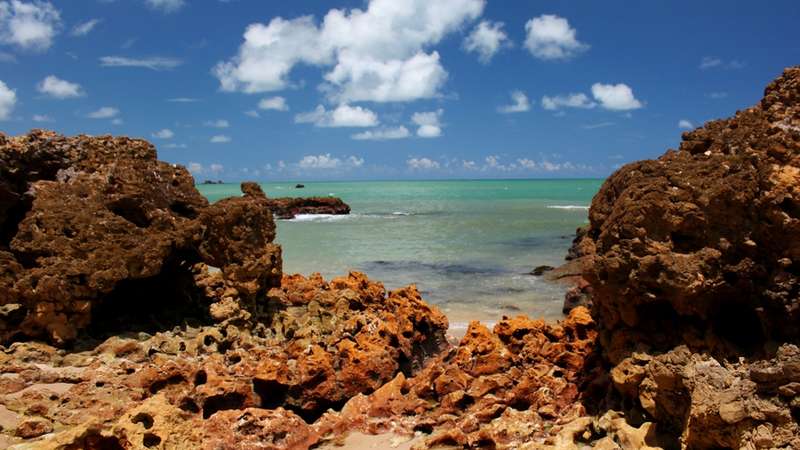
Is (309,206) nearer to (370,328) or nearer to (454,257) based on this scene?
(454,257)

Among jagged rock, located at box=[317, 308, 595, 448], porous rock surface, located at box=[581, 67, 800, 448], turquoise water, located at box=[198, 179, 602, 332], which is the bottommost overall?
turquoise water, located at box=[198, 179, 602, 332]

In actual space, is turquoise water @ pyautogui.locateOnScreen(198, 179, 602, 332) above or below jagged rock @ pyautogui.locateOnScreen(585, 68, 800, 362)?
below

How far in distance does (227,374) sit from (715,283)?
5098 mm

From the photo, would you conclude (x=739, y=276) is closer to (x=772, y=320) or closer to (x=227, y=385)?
(x=772, y=320)

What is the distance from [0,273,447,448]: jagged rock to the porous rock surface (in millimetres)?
2986

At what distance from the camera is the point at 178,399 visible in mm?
5809

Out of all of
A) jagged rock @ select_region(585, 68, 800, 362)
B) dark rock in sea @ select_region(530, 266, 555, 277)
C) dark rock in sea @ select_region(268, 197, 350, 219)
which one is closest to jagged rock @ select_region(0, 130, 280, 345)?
jagged rock @ select_region(585, 68, 800, 362)

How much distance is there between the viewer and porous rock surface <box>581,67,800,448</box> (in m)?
3.92

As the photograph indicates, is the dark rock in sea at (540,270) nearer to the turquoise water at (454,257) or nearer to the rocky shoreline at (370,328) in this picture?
the turquoise water at (454,257)

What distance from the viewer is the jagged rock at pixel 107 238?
6828 millimetres

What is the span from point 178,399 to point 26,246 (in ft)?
9.99

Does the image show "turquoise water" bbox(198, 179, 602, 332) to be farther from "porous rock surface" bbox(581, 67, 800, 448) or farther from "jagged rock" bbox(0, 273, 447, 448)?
"porous rock surface" bbox(581, 67, 800, 448)

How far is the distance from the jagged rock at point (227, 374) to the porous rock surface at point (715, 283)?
2986mm

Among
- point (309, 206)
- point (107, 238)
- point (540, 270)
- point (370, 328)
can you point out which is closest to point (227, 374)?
point (370, 328)
